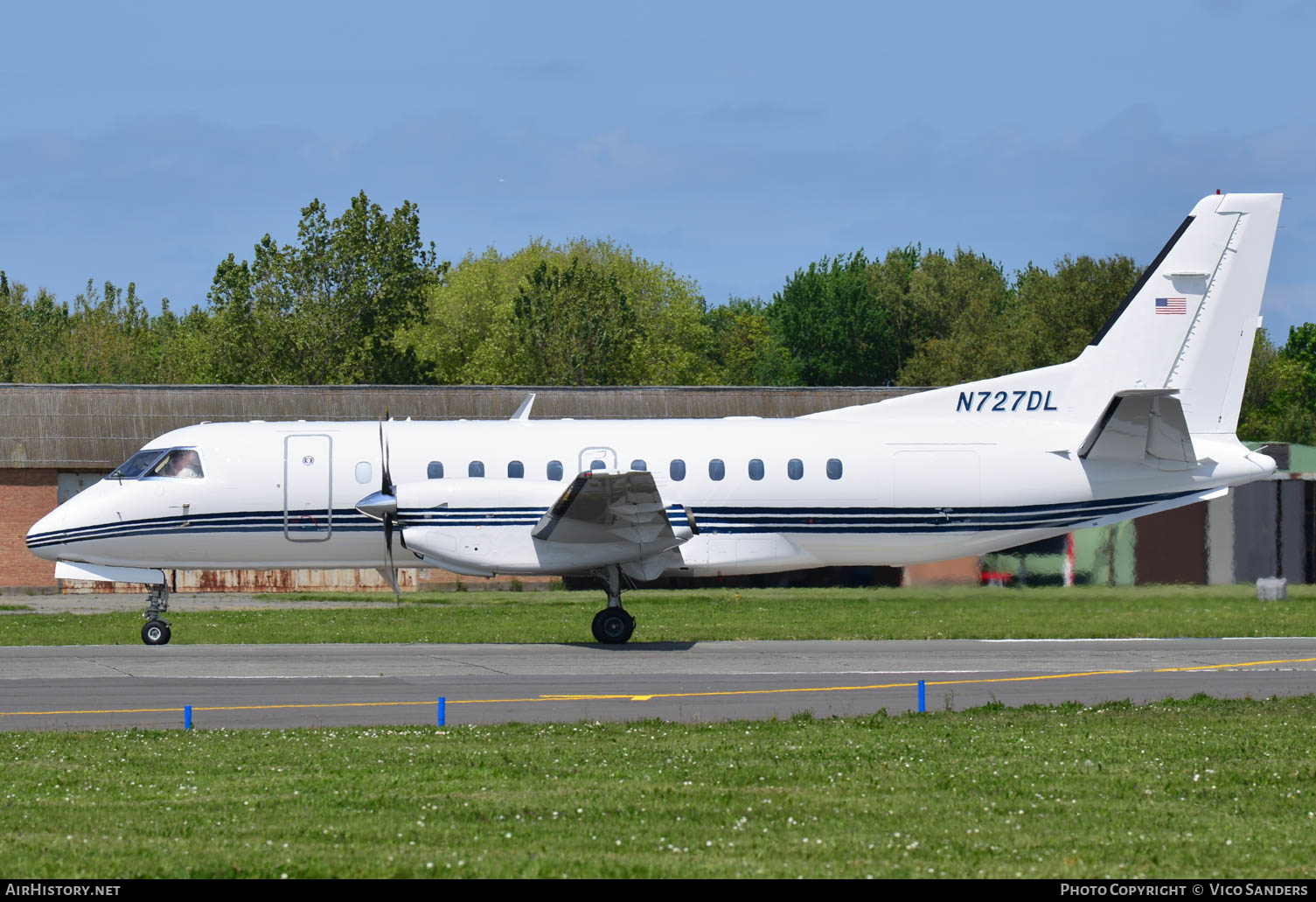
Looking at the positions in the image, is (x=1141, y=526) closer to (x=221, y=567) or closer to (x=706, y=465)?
(x=706, y=465)

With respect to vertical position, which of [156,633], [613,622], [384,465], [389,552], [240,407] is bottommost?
[156,633]

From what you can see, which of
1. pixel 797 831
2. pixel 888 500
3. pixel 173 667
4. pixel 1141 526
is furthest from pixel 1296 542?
pixel 797 831

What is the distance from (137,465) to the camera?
81.8ft

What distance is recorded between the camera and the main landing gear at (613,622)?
24.2 metres

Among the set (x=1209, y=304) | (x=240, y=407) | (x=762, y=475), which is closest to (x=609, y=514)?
(x=762, y=475)

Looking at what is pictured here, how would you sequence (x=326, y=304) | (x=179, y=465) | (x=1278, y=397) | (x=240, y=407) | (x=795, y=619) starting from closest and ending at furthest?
1. (x=179, y=465)
2. (x=795, y=619)
3. (x=240, y=407)
4. (x=326, y=304)
5. (x=1278, y=397)

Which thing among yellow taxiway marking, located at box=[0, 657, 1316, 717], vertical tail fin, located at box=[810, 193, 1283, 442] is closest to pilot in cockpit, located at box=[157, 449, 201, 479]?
yellow taxiway marking, located at box=[0, 657, 1316, 717]

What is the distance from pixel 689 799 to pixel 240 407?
3277 cm

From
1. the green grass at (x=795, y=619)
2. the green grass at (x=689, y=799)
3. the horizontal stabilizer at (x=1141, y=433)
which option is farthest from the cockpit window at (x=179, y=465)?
the horizontal stabilizer at (x=1141, y=433)

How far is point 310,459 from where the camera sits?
24719mm

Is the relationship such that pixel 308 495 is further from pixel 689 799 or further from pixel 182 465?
pixel 689 799

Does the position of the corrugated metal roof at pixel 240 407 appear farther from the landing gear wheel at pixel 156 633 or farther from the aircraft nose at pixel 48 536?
the landing gear wheel at pixel 156 633

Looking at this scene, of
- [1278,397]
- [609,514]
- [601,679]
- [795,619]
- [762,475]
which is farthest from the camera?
[1278,397]

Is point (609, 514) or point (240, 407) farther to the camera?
point (240, 407)
